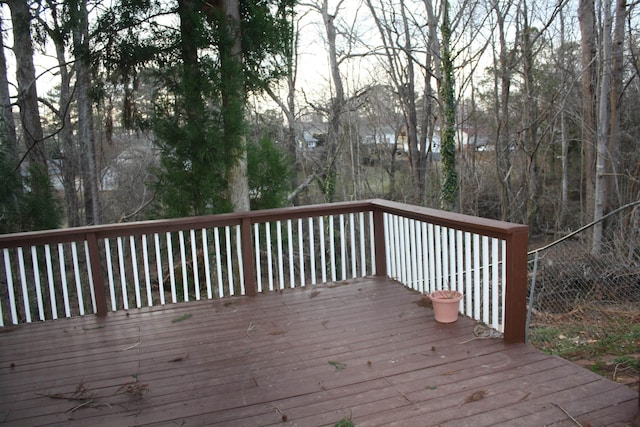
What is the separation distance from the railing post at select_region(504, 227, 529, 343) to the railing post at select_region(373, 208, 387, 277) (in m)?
1.79

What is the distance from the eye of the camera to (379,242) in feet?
15.3

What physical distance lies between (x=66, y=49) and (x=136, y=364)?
4.11 m

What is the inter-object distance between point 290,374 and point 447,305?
1.29 metres

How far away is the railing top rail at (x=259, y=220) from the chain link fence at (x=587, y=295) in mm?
1856

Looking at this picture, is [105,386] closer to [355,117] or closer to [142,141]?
[142,141]

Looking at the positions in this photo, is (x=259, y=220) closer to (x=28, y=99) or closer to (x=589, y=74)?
(x=28, y=99)

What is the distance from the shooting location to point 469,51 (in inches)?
499

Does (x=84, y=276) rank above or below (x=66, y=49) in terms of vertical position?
below

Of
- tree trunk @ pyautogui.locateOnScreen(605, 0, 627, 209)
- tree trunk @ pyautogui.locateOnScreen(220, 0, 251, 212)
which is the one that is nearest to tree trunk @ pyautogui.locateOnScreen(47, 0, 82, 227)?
tree trunk @ pyautogui.locateOnScreen(220, 0, 251, 212)

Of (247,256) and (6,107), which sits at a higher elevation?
(6,107)

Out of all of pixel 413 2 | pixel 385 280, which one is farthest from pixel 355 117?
pixel 385 280

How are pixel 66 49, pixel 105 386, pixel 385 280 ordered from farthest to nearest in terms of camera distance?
pixel 66 49 < pixel 385 280 < pixel 105 386

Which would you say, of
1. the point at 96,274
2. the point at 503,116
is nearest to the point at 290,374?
the point at 96,274

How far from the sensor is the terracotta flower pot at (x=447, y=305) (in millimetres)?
3346
